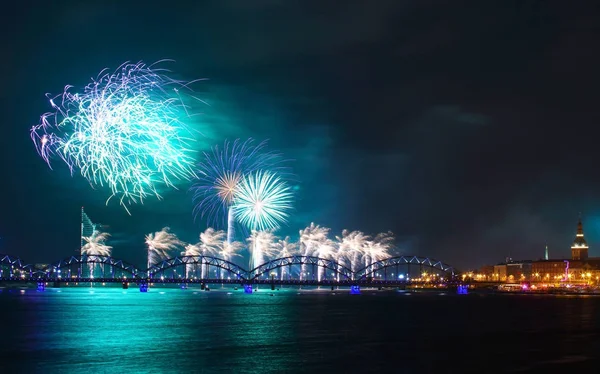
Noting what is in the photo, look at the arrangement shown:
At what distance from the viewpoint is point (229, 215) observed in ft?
359

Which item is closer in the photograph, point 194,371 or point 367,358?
point 194,371

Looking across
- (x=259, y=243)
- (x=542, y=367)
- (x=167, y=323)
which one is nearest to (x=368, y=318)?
(x=167, y=323)

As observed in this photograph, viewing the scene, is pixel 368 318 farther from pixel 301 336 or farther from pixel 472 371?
pixel 472 371

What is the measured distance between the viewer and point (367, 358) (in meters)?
45.8

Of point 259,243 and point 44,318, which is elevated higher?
point 259,243

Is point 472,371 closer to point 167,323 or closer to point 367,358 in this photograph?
point 367,358

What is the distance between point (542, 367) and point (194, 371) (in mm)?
19954

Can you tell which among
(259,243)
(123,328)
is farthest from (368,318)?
(259,243)

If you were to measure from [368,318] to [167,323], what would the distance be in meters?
24.4

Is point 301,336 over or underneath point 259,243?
underneath

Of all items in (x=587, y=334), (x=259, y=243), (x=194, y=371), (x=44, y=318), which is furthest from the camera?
(x=259, y=243)

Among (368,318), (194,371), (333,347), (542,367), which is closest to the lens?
(194,371)

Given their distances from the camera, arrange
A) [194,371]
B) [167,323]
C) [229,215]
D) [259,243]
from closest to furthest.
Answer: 1. [194,371]
2. [167,323]
3. [229,215]
4. [259,243]

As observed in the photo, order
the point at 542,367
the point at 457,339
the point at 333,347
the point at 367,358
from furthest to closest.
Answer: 1. the point at 457,339
2. the point at 333,347
3. the point at 367,358
4. the point at 542,367
